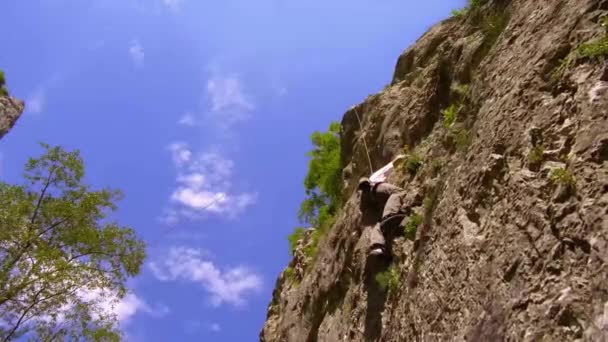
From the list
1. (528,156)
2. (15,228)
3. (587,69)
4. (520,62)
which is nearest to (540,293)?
(528,156)

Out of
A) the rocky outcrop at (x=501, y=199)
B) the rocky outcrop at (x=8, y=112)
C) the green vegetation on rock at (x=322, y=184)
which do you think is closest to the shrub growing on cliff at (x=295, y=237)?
the green vegetation on rock at (x=322, y=184)

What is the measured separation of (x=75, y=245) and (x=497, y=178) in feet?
38.2

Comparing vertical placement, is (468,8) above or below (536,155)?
above

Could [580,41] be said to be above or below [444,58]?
below

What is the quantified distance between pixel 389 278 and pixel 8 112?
35602 millimetres

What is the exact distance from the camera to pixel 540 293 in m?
5.40

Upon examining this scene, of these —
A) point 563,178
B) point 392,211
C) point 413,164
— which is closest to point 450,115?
point 413,164

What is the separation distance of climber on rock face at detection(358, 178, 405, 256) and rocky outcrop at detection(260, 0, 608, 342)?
331 millimetres

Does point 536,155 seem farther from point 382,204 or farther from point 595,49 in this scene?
point 382,204

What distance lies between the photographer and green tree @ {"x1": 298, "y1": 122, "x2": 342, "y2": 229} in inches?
753

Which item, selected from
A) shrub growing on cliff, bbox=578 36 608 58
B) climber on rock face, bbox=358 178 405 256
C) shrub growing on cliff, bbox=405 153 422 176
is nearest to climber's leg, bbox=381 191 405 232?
climber on rock face, bbox=358 178 405 256

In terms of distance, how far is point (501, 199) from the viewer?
6918 millimetres

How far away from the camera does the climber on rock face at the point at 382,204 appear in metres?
10.4

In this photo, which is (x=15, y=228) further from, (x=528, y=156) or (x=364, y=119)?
(x=528, y=156)
